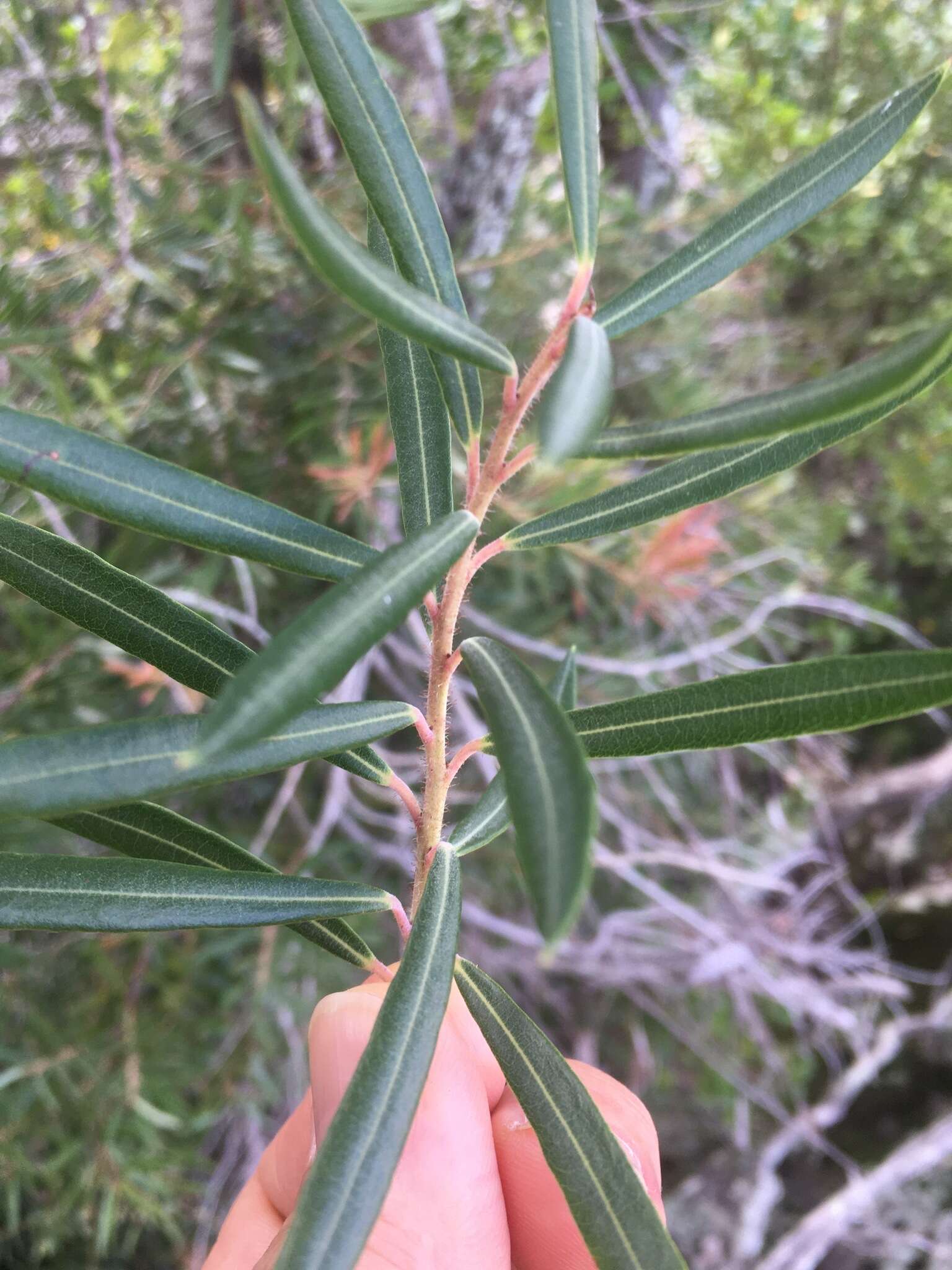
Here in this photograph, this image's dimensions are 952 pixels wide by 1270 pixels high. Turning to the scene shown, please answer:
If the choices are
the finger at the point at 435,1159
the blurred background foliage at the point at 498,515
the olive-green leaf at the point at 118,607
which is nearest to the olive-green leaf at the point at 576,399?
the olive-green leaf at the point at 118,607

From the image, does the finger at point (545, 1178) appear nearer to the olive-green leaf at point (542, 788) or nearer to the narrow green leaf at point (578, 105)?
the olive-green leaf at point (542, 788)

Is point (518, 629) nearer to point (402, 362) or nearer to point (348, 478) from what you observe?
point (348, 478)

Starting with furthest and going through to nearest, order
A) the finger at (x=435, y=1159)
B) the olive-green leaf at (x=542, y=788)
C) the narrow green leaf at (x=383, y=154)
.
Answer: the finger at (x=435, y=1159) < the narrow green leaf at (x=383, y=154) < the olive-green leaf at (x=542, y=788)

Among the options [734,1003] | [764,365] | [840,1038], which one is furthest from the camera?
[764,365]

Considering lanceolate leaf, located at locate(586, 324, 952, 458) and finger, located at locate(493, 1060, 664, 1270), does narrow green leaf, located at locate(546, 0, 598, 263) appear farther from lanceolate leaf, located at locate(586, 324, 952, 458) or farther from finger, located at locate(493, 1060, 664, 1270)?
finger, located at locate(493, 1060, 664, 1270)

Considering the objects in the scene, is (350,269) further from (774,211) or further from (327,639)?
(774,211)

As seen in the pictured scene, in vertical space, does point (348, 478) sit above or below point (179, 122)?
below

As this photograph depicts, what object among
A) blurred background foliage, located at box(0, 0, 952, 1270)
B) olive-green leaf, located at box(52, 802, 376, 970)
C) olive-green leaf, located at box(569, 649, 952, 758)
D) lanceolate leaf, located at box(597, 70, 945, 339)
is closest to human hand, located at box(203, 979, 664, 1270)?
olive-green leaf, located at box(52, 802, 376, 970)

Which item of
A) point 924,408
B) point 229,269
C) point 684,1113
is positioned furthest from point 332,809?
point 924,408
